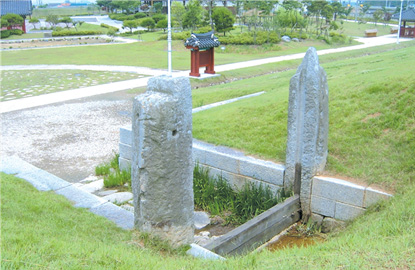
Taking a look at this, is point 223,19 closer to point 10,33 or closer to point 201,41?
point 201,41

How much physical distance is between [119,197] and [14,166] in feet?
5.72

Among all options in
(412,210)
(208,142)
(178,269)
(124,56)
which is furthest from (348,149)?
(124,56)

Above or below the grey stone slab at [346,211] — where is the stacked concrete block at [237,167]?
above

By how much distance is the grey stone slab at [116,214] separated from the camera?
175 inches

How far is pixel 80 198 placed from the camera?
17.0 ft

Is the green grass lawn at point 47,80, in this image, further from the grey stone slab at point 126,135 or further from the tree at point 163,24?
the tree at point 163,24

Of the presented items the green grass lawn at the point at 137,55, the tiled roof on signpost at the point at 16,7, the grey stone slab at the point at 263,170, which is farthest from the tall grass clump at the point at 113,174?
the tiled roof on signpost at the point at 16,7

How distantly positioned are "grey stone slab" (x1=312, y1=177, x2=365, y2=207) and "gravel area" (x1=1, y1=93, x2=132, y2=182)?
412cm

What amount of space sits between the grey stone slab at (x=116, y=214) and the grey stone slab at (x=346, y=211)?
8.55ft

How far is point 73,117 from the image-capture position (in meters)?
11.2

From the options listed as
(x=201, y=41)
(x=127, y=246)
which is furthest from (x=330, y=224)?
(x=201, y=41)

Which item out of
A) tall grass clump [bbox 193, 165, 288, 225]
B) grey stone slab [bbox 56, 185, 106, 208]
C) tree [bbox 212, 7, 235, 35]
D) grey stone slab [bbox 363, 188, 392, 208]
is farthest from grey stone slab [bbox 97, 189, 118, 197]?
tree [bbox 212, 7, 235, 35]

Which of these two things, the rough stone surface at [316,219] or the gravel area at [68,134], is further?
the gravel area at [68,134]

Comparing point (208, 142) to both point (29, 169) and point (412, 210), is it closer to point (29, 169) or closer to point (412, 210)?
point (29, 169)
